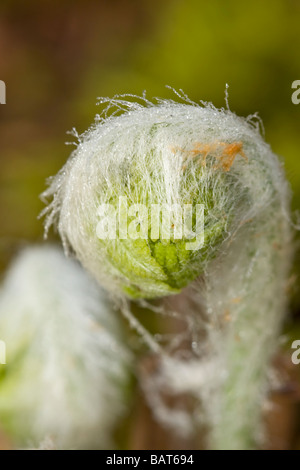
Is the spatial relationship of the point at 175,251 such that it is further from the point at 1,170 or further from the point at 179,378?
the point at 1,170

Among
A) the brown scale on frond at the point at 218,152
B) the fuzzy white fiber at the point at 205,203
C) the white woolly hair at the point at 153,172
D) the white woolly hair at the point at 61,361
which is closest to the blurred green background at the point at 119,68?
the white woolly hair at the point at 61,361

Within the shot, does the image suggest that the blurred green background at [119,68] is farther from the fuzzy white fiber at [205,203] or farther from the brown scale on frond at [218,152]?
the brown scale on frond at [218,152]

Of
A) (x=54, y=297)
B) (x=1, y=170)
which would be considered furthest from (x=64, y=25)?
(x=54, y=297)

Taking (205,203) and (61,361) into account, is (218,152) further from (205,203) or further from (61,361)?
(61,361)

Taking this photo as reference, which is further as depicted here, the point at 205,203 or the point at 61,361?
the point at 61,361

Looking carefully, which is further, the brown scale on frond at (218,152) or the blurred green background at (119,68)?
the blurred green background at (119,68)

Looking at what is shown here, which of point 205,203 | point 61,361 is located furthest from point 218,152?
point 61,361
